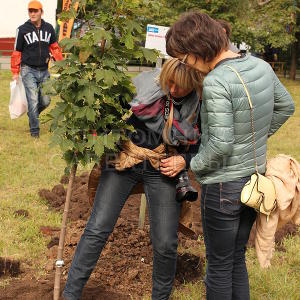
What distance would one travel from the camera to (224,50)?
9.36 feet

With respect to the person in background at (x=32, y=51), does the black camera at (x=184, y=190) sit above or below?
below

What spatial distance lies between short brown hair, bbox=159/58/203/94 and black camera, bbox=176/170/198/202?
21.9 inches

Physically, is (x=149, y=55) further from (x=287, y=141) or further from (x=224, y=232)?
(x=287, y=141)

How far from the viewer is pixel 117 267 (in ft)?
14.2

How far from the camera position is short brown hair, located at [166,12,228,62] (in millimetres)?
2762

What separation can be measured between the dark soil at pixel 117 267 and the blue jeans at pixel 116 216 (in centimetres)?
48

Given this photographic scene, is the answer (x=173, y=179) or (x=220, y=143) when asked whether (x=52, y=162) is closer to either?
(x=173, y=179)

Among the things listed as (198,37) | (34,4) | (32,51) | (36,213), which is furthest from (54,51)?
(198,37)

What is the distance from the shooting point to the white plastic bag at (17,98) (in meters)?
8.66

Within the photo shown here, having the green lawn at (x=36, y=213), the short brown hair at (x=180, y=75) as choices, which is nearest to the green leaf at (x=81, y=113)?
the short brown hair at (x=180, y=75)

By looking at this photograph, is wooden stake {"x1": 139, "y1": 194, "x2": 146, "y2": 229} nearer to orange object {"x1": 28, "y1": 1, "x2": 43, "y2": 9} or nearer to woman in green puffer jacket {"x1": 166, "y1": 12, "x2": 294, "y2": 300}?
woman in green puffer jacket {"x1": 166, "y1": 12, "x2": 294, "y2": 300}

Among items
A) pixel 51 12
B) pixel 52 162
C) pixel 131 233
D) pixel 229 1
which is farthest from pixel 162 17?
pixel 131 233

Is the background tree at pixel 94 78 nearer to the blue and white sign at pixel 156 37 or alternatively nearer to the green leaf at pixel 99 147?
the green leaf at pixel 99 147

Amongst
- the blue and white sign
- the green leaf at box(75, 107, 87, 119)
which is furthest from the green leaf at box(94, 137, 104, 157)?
the blue and white sign
